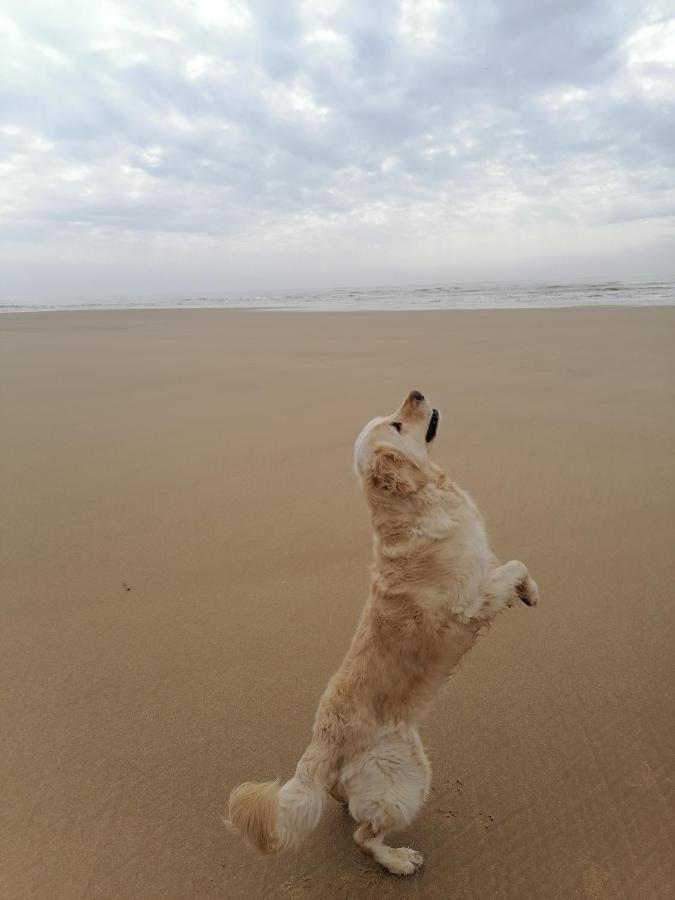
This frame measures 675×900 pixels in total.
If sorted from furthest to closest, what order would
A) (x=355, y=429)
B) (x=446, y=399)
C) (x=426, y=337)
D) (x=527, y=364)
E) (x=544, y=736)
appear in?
(x=426, y=337)
(x=527, y=364)
(x=446, y=399)
(x=355, y=429)
(x=544, y=736)

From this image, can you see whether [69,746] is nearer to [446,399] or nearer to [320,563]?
[320,563]

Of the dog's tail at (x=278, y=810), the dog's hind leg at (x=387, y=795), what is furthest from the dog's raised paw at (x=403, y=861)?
the dog's tail at (x=278, y=810)

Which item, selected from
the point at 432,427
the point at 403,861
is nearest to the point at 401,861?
the point at 403,861

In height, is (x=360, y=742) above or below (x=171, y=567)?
above

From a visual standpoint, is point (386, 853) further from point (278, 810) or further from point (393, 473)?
point (393, 473)

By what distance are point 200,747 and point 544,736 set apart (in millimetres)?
1513

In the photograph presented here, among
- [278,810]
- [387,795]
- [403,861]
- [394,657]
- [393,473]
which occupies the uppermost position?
[393,473]

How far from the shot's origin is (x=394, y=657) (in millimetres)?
1953

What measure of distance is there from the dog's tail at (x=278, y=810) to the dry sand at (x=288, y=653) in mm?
341

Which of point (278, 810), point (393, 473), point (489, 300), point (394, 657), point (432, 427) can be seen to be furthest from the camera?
point (489, 300)

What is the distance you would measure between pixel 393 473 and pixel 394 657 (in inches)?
29.4

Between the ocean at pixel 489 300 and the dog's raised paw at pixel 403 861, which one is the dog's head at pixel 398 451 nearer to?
the dog's raised paw at pixel 403 861

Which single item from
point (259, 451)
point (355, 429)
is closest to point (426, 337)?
point (355, 429)

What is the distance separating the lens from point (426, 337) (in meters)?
12.7
